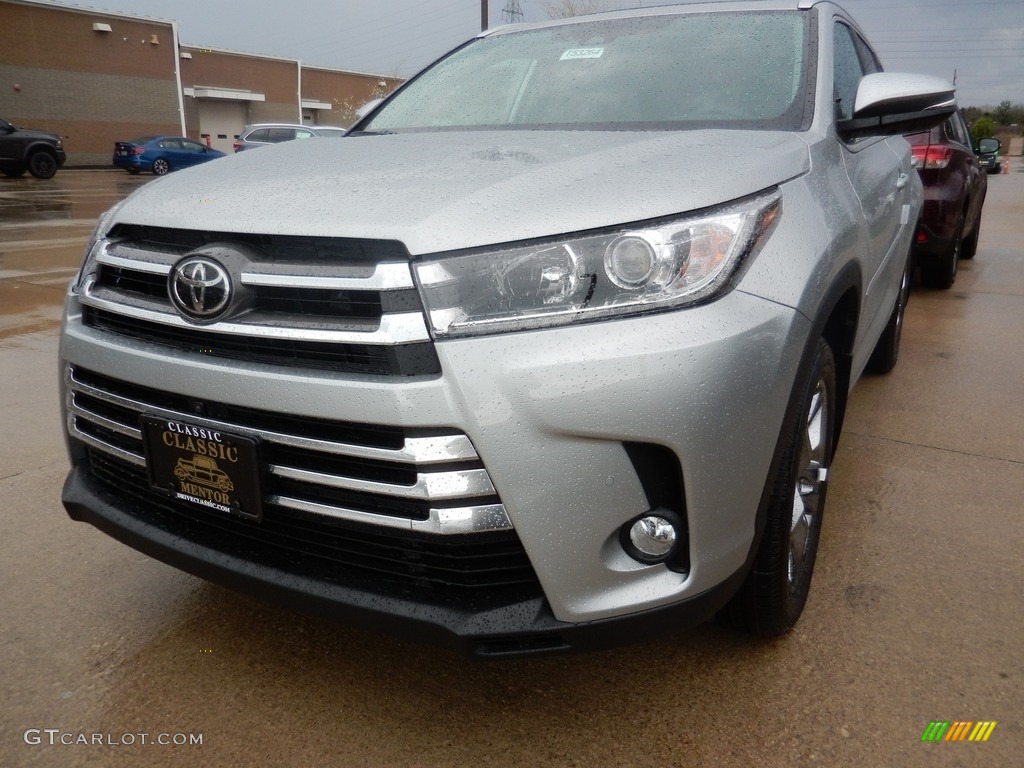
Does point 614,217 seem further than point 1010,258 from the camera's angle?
No

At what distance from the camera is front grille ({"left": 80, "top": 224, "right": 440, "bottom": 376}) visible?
1.50 m

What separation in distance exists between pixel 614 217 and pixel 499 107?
4.41 ft

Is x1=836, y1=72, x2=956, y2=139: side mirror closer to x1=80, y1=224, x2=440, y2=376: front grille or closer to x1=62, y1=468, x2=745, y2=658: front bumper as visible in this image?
x1=62, y1=468, x2=745, y2=658: front bumper

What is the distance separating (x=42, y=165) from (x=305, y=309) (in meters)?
24.3

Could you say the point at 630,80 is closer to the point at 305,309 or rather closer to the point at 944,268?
the point at 305,309

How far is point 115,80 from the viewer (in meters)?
35.0

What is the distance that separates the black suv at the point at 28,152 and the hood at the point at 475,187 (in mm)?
22745

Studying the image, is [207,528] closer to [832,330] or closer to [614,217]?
[614,217]

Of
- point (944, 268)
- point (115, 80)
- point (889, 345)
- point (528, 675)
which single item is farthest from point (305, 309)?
point (115, 80)

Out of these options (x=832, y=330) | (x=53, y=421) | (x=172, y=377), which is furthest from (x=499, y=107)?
(x=53, y=421)

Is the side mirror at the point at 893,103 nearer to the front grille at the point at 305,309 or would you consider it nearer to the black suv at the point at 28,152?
the front grille at the point at 305,309

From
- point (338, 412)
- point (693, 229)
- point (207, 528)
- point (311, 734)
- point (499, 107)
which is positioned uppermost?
point (499, 107)

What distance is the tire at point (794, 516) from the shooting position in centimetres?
180

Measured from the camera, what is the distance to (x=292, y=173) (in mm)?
1930
